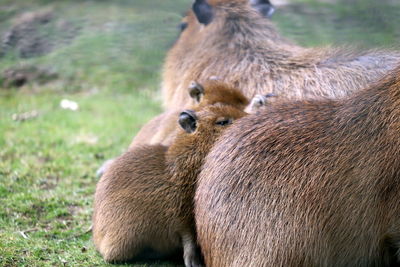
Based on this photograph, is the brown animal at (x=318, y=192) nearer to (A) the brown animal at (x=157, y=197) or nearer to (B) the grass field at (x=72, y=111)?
(A) the brown animal at (x=157, y=197)

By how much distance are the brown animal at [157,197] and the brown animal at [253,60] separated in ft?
2.71

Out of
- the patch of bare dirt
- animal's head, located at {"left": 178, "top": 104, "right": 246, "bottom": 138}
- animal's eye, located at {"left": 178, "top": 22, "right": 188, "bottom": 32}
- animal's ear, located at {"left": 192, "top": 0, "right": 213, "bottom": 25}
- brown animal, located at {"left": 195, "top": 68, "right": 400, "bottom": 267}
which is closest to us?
brown animal, located at {"left": 195, "top": 68, "right": 400, "bottom": 267}

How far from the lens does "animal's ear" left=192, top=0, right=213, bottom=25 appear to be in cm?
605

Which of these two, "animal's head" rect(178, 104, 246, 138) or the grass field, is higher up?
"animal's head" rect(178, 104, 246, 138)

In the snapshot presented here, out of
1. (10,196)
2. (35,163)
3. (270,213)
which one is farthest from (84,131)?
(270,213)

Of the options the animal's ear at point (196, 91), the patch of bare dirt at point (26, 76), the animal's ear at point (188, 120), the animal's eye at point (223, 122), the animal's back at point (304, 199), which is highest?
the animal's back at point (304, 199)

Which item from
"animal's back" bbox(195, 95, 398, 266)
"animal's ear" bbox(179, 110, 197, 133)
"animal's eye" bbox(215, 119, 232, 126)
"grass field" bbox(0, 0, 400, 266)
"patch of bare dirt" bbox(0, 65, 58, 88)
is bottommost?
"patch of bare dirt" bbox(0, 65, 58, 88)

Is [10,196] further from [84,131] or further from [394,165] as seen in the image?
[394,165]

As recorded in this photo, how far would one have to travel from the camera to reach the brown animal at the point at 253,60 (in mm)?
4941

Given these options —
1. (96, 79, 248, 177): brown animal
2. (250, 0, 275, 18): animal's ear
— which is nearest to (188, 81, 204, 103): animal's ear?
(96, 79, 248, 177): brown animal

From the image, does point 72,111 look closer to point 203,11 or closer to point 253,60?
point 203,11

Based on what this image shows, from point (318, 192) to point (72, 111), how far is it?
219 inches

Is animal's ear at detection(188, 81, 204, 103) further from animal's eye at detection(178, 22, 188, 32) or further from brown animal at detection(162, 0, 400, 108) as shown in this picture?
animal's eye at detection(178, 22, 188, 32)

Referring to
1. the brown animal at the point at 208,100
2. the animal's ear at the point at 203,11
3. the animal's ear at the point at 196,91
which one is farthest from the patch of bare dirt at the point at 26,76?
the animal's ear at the point at 196,91
